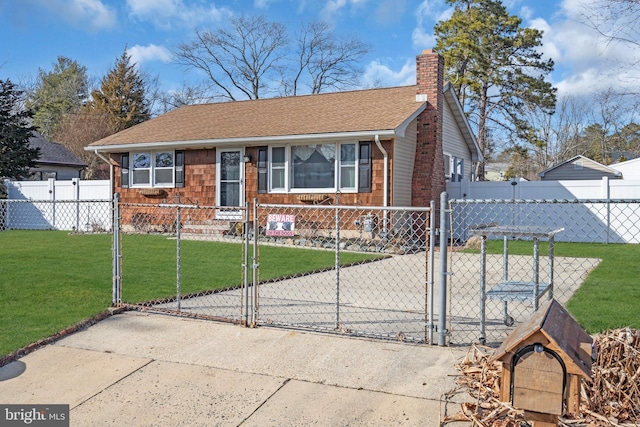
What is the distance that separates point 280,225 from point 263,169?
400 inches

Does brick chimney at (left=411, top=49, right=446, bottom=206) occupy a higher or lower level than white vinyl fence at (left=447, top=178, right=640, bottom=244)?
higher

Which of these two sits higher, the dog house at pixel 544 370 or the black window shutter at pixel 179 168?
the black window shutter at pixel 179 168

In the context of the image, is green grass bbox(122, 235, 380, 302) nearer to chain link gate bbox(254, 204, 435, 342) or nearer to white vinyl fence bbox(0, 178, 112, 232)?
chain link gate bbox(254, 204, 435, 342)

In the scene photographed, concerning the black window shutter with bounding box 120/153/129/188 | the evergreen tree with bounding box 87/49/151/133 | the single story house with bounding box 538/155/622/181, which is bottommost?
the black window shutter with bounding box 120/153/129/188

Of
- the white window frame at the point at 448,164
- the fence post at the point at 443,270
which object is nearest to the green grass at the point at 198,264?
the fence post at the point at 443,270

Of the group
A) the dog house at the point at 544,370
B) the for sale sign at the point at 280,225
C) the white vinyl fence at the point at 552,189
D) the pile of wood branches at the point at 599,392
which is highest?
the white vinyl fence at the point at 552,189

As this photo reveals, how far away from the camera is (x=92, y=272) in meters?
8.96

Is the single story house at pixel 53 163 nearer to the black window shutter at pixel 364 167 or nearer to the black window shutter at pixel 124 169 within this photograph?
the black window shutter at pixel 124 169

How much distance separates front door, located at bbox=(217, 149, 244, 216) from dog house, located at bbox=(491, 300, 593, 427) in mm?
14420

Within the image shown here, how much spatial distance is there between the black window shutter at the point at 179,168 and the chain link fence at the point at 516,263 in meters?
8.91

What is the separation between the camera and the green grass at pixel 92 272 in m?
6.02

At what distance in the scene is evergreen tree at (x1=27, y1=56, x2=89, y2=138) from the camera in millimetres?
43750

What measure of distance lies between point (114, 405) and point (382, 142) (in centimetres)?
1139

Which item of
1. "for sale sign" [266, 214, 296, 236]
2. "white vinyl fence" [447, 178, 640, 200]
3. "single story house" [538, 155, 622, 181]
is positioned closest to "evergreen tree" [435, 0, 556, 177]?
"single story house" [538, 155, 622, 181]
